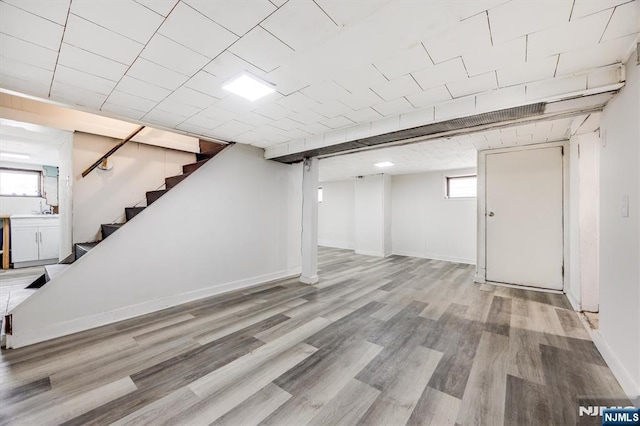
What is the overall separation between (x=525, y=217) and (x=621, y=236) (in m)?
2.73

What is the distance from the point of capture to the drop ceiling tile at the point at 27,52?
1.65 meters

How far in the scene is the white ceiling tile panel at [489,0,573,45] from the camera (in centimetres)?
137

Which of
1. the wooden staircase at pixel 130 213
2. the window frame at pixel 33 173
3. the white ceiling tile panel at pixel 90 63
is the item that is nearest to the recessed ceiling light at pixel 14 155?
the window frame at pixel 33 173

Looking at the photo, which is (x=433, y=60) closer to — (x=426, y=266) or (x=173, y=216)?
(x=173, y=216)

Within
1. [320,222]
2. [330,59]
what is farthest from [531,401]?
[320,222]

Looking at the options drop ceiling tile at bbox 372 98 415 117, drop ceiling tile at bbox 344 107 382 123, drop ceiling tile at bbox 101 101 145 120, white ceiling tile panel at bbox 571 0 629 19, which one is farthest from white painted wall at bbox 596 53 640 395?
drop ceiling tile at bbox 101 101 145 120

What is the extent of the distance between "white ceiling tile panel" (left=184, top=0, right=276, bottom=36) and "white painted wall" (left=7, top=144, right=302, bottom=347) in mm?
2618

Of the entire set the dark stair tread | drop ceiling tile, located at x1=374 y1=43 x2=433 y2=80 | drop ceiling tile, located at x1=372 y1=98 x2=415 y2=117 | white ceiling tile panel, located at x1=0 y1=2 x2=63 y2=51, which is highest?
drop ceiling tile, located at x1=372 y1=98 x2=415 y2=117

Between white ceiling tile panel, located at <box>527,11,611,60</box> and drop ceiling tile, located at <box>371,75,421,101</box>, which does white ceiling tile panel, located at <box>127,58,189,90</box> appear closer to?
drop ceiling tile, located at <box>371,75,421,101</box>

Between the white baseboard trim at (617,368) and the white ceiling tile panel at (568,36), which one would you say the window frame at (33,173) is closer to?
the white ceiling tile panel at (568,36)

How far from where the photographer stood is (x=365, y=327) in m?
2.75

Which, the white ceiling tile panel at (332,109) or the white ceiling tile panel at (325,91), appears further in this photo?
the white ceiling tile panel at (332,109)

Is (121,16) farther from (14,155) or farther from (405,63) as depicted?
(14,155)

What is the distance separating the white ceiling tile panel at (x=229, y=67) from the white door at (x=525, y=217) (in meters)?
4.51
